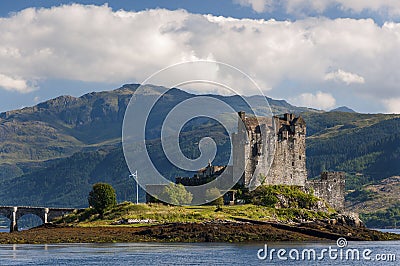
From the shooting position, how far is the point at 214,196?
452ft

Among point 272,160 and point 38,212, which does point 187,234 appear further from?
point 38,212

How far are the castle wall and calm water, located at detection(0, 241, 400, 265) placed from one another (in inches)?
1504

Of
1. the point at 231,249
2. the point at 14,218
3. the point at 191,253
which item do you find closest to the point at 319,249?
the point at 231,249

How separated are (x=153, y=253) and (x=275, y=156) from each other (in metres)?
56.8

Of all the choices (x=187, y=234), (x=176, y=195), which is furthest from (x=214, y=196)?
(x=187, y=234)

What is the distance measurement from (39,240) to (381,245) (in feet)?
165

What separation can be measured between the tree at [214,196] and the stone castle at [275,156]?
18.3ft

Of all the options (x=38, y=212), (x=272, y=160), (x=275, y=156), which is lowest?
(x=38, y=212)

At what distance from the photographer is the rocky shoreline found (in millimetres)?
111250

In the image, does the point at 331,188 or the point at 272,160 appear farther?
the point at 331,188

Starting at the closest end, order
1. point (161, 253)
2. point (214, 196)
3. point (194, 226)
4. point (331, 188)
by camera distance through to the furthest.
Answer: point (161, 253) < point (194, 226) < point (214, 196) < point (331, 188)

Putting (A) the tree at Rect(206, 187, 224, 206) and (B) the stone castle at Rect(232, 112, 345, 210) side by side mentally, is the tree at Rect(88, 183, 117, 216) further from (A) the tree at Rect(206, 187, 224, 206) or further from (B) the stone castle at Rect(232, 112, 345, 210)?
(B) the stone castle at Rect(232, 112, 345, 210)

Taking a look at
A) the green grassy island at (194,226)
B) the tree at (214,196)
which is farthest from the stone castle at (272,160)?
the green grassy island at (194,226)

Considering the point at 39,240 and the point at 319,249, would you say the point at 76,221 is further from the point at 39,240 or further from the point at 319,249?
the point at 319,249
